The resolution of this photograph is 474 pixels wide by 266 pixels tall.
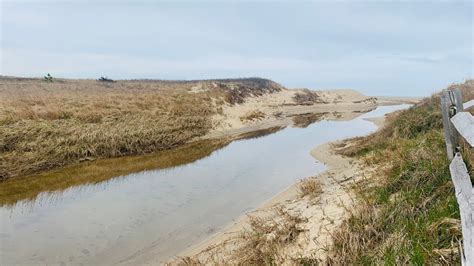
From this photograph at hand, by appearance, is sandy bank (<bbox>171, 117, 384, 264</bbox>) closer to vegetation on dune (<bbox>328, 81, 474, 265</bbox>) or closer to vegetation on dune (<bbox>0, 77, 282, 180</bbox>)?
vegetation on dune (<bbox>328, 81, 474, 265</bbox>)

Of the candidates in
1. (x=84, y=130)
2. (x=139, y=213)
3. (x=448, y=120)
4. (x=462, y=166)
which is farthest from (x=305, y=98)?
(x=462, y=166)

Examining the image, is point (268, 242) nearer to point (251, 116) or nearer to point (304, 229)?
point (304, 229)

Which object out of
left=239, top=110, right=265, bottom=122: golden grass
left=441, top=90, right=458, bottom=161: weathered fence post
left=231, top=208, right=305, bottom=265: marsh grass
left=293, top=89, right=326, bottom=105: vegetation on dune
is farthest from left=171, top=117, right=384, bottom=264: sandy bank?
left=293, top=89, right=326, bottom=105: vegetation on dune

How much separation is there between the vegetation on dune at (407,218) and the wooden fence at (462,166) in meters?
0.41

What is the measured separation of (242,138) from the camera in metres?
22.4

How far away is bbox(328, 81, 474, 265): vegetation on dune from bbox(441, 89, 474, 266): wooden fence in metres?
0.41

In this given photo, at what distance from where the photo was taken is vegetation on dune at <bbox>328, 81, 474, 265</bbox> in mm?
3521

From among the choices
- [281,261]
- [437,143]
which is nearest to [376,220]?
[281,261]

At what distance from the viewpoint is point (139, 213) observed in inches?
348

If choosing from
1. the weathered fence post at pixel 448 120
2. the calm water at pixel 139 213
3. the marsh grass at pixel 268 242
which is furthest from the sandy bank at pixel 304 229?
the weathered fence post at pixel 448 120

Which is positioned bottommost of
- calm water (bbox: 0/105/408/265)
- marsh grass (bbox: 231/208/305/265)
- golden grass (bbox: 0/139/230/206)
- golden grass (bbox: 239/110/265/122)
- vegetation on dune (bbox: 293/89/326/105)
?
Answer: calm water (bbox: 0/105/408/265)

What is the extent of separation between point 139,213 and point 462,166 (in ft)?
23.5

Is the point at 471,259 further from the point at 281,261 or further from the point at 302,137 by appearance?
the point at 302,137

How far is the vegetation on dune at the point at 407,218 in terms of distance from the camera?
3521 mm
